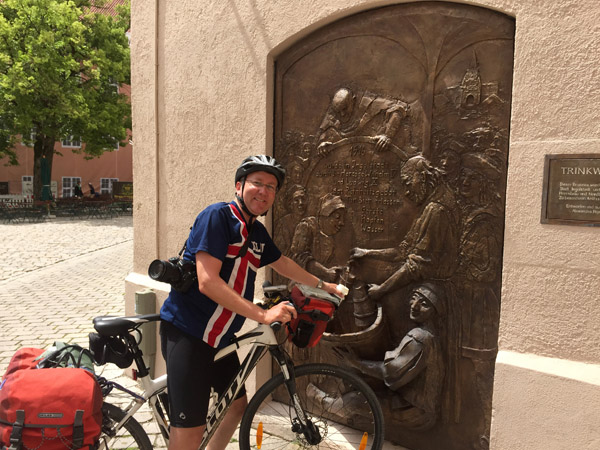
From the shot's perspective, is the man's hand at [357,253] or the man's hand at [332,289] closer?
the man's hand at [332,289]

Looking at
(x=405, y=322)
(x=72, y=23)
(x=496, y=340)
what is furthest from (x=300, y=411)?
(x=72, y=23)

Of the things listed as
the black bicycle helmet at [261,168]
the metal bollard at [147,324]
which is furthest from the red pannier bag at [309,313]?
the metal bollard at [147,324]

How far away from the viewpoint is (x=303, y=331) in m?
2.72

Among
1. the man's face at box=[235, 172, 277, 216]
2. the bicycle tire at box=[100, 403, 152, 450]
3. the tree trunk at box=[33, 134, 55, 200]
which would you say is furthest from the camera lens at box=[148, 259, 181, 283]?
the tree trunk at box=[33, 134, 55, 200]

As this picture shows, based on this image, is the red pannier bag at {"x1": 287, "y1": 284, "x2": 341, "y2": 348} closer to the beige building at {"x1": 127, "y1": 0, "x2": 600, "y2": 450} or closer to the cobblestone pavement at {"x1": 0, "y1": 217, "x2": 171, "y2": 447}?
the beige building at {"x1": 127, "y1": 0, "x2": 600, "y2": 450}

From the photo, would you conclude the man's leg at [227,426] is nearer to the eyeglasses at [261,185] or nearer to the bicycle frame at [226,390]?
the bicycle frame at [226,390]

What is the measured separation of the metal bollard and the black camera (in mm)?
2144

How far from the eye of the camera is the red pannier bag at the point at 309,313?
2.69 metres

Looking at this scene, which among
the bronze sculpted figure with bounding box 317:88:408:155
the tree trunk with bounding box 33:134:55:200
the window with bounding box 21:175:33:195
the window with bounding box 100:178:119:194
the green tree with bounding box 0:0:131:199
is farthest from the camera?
the window with bounding box 100:178:119:194

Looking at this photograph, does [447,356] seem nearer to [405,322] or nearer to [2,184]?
[405,322]

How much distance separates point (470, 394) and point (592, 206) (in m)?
1.47

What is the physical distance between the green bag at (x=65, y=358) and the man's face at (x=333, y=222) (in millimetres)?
1883

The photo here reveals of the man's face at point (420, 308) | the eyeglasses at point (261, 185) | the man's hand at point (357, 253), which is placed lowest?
the man's face at point (420, 308)

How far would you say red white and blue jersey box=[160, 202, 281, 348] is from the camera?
2498 mm
